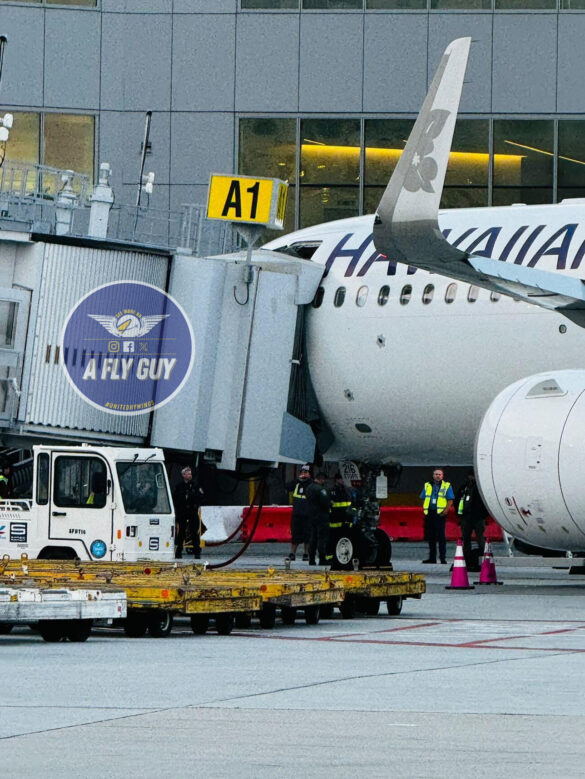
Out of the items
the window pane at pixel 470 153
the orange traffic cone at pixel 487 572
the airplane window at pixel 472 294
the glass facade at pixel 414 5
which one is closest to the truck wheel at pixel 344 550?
the orange traffic cone at pixel 487 572

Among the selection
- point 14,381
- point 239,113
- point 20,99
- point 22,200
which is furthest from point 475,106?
point 14,381

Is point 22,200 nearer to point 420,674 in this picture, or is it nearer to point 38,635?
point 38,635

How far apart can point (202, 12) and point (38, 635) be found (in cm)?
2686

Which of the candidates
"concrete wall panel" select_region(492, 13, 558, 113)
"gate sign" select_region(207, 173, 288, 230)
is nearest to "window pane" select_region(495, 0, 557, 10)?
"concrete wall panel" select_region(492, 13, 558, 113)

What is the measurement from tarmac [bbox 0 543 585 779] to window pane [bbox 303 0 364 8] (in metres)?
25.4

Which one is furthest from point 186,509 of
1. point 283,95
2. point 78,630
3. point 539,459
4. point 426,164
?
point 78,630

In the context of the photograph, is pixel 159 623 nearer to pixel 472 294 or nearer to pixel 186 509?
pixel 472 294

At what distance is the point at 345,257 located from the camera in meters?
22.1

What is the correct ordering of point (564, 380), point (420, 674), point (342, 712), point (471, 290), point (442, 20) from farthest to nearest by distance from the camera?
1. point (442, 20)
2. point (471, 290)
3. point (564, 380)
4. point (420, 674)
5. point (342, 712)

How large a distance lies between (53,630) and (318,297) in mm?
8745

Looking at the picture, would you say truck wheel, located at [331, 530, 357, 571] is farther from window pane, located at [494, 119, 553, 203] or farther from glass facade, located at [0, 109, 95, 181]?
glass facade, located at [0, 109, 95, 181]

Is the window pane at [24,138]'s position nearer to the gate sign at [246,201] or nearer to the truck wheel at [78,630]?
the gate sign at [246,201]

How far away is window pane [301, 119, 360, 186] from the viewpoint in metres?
40.0

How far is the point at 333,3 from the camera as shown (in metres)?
39.5
